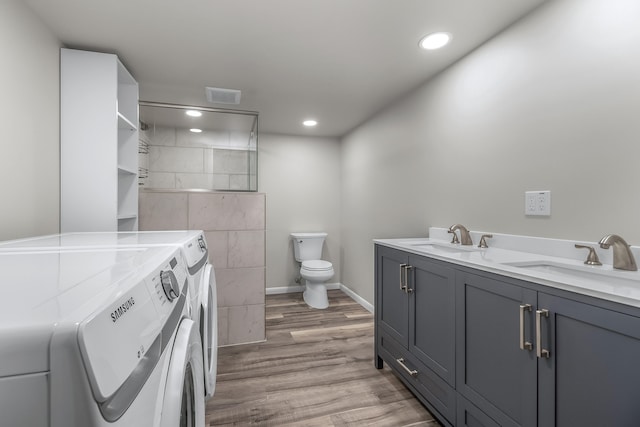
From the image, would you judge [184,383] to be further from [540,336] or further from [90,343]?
[540,336]

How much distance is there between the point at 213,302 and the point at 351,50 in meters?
1.71

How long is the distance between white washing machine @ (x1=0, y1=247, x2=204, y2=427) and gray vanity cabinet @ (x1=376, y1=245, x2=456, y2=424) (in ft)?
3.93

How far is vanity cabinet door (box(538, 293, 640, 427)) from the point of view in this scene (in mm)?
794

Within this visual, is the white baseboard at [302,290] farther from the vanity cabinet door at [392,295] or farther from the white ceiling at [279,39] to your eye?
the white ceiling at [279,39]

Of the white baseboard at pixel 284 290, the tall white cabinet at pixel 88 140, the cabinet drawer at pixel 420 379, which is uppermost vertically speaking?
the tall white cabinet at pixel 88 140

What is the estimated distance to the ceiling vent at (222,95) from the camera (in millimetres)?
2432

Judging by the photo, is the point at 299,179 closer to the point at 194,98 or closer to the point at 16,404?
the point at 194,98

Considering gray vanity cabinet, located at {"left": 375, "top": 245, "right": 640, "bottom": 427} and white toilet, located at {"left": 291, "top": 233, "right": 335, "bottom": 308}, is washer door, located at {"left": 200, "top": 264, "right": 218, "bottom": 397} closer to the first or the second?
gray vanity cabinet, located at {"left": 375, "top": 245, "right": 640, "bottom": 427}

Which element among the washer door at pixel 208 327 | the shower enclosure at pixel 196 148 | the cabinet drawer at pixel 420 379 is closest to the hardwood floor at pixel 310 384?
the cabinet drawer at pixel 420 379

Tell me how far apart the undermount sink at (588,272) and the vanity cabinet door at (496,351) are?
0.17 meters

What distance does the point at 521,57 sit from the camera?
1588 millimetres

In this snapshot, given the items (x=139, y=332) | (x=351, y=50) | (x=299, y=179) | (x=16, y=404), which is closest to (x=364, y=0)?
(x=351, y=50)

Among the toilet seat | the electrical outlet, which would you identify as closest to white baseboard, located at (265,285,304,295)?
the toilet seat

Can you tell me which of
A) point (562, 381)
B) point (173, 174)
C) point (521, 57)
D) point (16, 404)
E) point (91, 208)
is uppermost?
point (521, 57)
